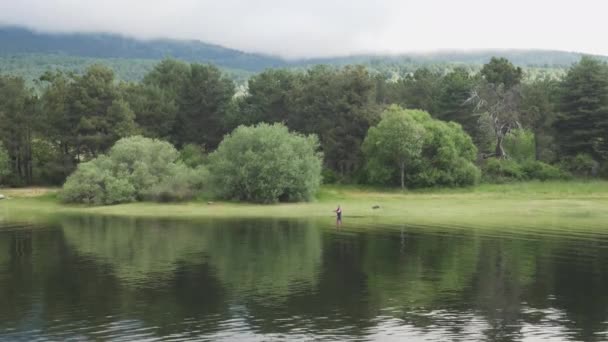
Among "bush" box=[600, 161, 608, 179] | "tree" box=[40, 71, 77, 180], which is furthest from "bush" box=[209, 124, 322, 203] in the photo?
"bush" box=[600, 161, 608, 179]

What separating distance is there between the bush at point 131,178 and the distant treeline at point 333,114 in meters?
14.1

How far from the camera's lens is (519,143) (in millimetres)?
122500

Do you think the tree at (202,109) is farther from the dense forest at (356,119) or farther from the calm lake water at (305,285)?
the calm lake water at (305,285)

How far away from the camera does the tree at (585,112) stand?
107 meters

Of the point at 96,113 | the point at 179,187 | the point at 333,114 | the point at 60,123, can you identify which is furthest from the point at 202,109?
the point at 179,187

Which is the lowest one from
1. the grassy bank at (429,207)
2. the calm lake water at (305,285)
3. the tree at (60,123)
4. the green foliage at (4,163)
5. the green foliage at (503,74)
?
the grassy bank at (429,207)

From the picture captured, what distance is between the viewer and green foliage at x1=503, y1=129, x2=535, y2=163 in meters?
121

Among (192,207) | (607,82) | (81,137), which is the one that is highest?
(607,82)

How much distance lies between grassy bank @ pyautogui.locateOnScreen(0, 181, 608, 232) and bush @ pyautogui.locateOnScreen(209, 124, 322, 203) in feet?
9.14

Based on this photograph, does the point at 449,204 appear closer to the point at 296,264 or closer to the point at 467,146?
the point at 467,146

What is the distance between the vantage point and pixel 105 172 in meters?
92.5

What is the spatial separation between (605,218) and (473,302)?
4317cm

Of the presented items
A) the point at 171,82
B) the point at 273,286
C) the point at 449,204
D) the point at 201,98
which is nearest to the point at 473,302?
the point at 273,286

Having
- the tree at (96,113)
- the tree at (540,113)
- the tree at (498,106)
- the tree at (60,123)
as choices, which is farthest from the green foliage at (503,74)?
the tree at (60,123)
